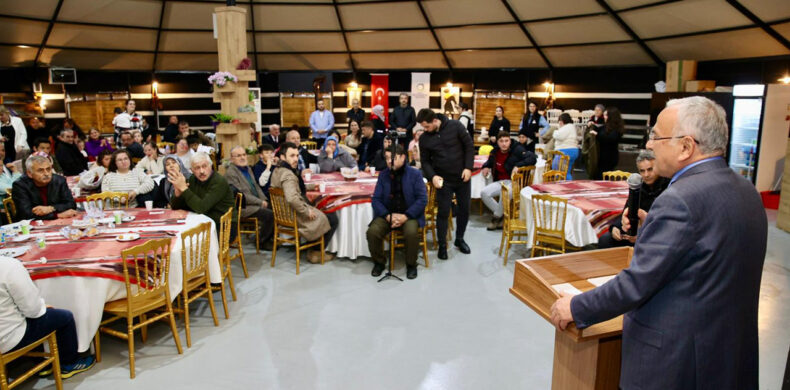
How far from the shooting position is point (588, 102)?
11523 millimetres

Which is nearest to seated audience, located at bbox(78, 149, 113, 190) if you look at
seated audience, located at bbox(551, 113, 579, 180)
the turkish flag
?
seated audience, located at bbox(551, 113, 579, 180)

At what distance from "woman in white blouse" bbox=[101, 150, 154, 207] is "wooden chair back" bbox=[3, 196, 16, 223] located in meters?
0.77

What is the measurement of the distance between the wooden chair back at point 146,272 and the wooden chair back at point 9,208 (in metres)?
2.25

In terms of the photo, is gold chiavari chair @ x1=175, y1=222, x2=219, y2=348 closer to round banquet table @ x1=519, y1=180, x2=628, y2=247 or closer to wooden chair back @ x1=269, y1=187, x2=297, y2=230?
wooden chair back @ x1=269, y1=187, x2=297, y2=230

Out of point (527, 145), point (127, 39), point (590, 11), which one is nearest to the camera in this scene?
point (527, 145)

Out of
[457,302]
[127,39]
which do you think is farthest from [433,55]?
[457,302]

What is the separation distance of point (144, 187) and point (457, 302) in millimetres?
3485

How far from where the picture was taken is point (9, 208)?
4949 millimetres

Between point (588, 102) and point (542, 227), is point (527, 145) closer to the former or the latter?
point (542, 227)

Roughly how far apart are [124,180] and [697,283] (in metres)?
5.40

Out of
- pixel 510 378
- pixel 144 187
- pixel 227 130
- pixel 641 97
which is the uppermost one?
pixel 641 97

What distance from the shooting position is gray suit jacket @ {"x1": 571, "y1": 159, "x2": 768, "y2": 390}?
1471 millimetres

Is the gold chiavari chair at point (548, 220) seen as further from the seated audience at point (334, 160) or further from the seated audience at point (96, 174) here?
the seated audience at point (96, 174)

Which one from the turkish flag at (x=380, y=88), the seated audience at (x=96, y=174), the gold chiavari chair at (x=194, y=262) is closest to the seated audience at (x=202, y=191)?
the gold chiavari chair at (x=194, y=262)
